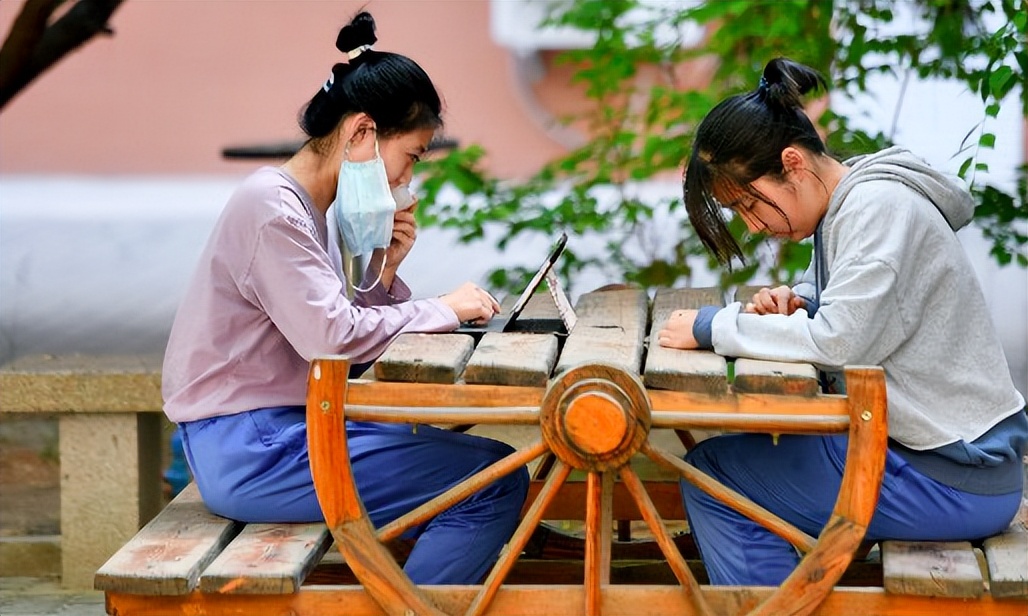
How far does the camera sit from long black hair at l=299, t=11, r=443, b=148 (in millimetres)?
2875

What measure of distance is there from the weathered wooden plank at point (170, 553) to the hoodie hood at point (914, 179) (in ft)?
4.08

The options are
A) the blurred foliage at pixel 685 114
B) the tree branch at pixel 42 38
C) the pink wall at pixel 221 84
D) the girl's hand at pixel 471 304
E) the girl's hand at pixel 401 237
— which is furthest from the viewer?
the pink wall at pixel 221 84

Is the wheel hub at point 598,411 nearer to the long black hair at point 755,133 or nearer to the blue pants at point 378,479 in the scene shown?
the blue pants at point 378,479

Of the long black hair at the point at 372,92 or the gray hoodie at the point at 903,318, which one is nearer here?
the gray hoodie at the point at 903,318

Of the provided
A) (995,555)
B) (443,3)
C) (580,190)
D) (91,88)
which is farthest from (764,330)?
(91,88)

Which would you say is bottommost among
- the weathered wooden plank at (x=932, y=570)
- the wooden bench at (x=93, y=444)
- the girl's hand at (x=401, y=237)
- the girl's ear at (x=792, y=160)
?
the wooden bench at (x=93, y=444)

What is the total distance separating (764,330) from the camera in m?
2.51

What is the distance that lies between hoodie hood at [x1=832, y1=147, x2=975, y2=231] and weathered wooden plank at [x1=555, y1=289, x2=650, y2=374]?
45 centimetres

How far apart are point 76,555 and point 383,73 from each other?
1765mm

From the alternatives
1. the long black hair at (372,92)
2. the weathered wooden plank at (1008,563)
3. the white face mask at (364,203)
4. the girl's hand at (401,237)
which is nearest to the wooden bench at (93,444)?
the girl's hand at (401,237)

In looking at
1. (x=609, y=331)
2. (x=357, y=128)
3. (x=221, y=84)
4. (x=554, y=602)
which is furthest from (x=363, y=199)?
(x=221, y=84)

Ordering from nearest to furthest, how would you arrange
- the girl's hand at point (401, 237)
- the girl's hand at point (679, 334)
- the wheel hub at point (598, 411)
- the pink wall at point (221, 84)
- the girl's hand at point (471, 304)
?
the wheel hub at point (598, 411) < the girl's hand at point (679, 334) < the girl's hand at point (471, 304) < the girl's hand at point (401, 237) < the pink wall at point (221, 84)

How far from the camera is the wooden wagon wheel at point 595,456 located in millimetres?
2270

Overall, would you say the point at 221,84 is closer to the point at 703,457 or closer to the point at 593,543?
the point at 703,457
